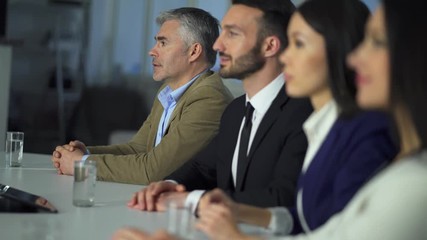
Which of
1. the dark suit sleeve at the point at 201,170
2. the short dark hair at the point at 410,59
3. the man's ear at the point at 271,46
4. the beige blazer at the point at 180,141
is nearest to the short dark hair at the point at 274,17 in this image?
the man's ear at the point at 271,46

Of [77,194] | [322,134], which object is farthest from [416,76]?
[77,194]

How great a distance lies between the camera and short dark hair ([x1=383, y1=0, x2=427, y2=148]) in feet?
3.67

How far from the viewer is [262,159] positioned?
2.08m

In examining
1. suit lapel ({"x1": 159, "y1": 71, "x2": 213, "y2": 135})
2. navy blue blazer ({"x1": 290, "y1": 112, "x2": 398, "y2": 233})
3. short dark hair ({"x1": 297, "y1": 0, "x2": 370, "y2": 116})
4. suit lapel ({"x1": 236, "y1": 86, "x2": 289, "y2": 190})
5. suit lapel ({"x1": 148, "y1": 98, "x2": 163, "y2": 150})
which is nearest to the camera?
navy blue blazer ({"x1": 290, "y1": 112, "x2": 398, "y2": 233})

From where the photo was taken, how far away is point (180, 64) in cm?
306

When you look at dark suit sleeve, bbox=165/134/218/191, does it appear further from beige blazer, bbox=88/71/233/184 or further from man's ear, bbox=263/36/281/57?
man's ear, bbox=263/36/281/57

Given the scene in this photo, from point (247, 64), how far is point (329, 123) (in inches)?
29.9

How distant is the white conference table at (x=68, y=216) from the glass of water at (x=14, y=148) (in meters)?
0.21

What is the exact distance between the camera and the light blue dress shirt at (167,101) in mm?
3002

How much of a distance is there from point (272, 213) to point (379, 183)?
58cm

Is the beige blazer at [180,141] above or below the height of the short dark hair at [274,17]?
below

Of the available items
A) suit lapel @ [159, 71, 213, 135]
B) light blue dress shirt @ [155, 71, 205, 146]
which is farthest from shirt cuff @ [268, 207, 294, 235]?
light blue dress shirt @ [155, 71, 205, 146]

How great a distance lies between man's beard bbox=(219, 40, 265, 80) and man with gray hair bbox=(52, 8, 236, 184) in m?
0.46

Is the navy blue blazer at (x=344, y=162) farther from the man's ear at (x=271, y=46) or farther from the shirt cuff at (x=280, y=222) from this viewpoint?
the man's ear at (x=271, y=46)
